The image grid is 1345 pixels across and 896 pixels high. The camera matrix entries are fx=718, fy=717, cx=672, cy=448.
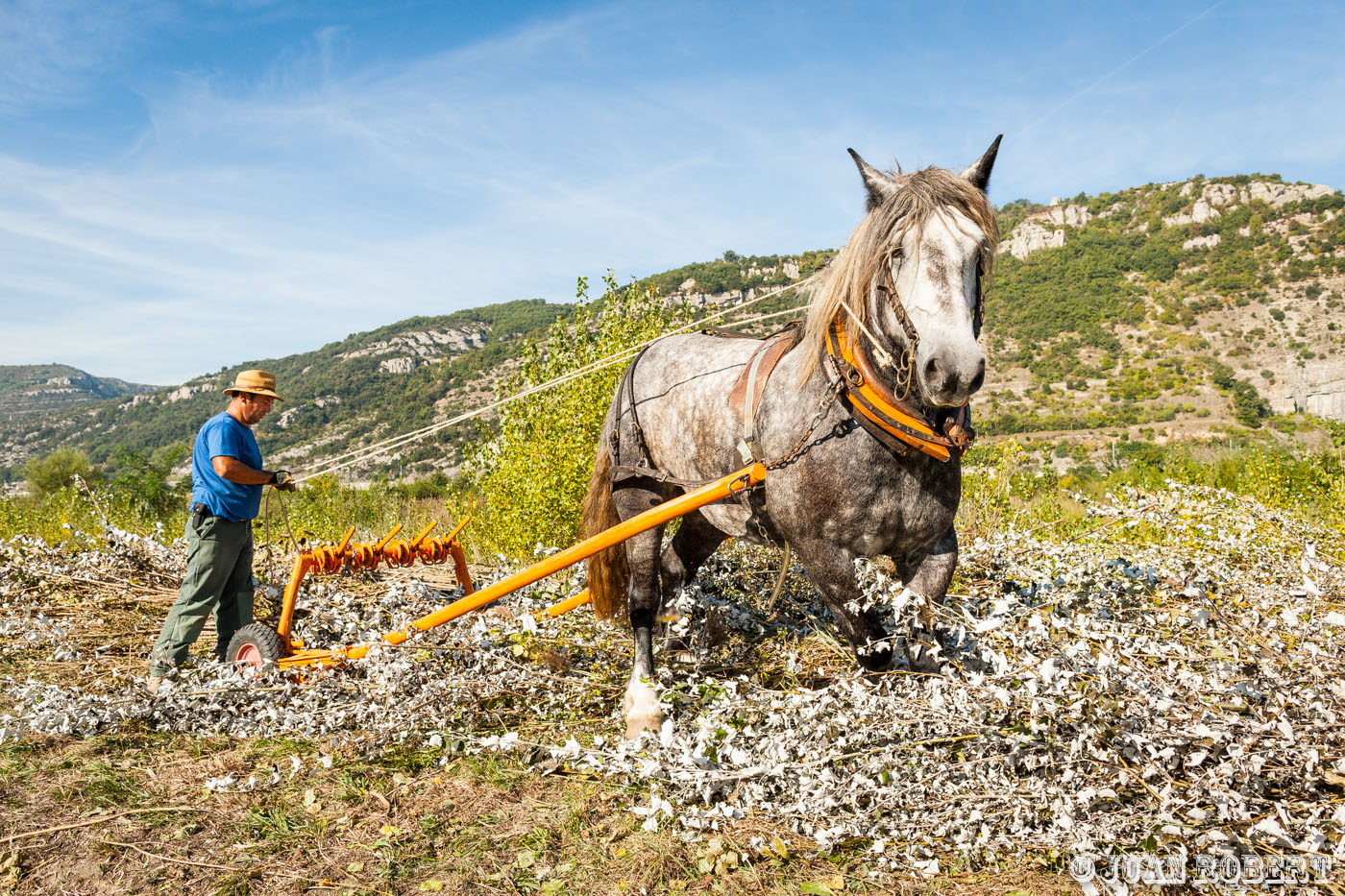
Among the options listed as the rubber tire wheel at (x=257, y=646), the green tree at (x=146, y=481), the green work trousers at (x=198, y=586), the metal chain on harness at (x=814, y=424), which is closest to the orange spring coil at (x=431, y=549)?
the rubber tire wheel at (x=257, y=646)

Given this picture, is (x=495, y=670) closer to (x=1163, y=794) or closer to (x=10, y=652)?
(x=1163, y=794)

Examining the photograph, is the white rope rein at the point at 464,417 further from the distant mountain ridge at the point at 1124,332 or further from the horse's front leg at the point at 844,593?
the distant mountain ridge at the point at 1124,332

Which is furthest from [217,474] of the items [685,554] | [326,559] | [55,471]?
[55,471]

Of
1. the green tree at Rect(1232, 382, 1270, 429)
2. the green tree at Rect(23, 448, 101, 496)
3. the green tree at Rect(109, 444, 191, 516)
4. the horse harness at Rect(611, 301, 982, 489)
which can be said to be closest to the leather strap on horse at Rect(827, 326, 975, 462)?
the horse harness at Rect(611, 301, 982, 489)

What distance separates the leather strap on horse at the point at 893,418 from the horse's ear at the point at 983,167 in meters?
0.86

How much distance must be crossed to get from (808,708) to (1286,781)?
1.61 meters

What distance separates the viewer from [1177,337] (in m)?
58.3

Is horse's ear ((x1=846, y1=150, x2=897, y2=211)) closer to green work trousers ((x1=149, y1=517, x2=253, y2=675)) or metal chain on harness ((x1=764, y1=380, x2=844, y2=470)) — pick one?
metal chain on harness ((x1=764, y1=380, x2=844, y2=470))

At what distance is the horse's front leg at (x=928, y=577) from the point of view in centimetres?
308

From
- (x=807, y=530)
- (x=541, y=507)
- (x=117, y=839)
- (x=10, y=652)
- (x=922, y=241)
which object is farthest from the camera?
(x=541, y=507)

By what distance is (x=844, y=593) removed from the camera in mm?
3020

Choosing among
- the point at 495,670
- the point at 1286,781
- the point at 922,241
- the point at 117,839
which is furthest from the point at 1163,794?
the point at 117,839

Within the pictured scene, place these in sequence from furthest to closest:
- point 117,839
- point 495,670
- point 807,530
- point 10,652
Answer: point 10,652 < point 495,670 < point 807,530 < point 117,839

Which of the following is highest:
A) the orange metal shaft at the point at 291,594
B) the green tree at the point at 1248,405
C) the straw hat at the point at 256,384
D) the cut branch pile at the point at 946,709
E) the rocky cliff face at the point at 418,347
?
the rocky cliff face at the point at 418,347
